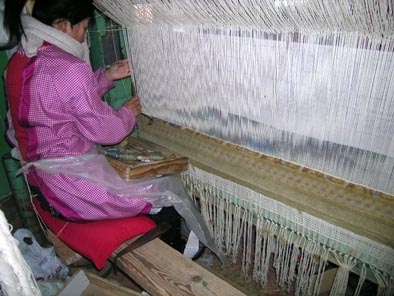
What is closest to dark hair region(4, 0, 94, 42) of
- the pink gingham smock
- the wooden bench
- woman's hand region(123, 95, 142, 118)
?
the pink gingham smock

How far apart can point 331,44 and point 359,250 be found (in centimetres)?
74

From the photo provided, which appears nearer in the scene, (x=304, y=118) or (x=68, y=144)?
(x=304, y=118)

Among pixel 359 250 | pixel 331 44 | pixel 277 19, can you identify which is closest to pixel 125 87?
pixel 277 19

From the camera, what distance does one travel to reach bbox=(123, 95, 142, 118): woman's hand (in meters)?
1.59

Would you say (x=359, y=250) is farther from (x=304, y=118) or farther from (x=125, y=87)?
(x=125, y=87)

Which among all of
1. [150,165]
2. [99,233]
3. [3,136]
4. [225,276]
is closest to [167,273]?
[99,233]

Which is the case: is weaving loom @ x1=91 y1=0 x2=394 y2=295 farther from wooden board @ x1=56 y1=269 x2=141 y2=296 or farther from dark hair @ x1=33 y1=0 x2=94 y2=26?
wooden board @ x1=56 y1=269 x2=141 y2=296

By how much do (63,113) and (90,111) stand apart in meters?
0.13

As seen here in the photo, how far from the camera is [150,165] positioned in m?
1.50

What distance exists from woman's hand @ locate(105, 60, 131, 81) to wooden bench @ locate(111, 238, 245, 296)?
0.86 meters

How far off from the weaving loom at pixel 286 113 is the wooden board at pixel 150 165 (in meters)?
0.07

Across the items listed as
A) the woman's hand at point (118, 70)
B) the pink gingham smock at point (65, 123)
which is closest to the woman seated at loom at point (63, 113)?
the pink gingham smock at point (65, 123)

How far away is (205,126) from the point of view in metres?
1.39

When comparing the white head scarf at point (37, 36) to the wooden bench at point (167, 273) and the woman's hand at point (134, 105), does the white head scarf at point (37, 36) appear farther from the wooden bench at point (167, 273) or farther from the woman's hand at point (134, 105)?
the wooden bench at point (167, 273)
